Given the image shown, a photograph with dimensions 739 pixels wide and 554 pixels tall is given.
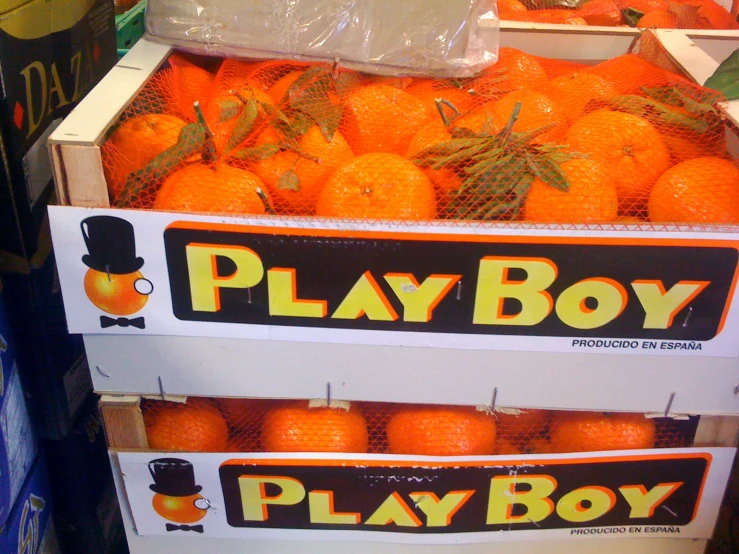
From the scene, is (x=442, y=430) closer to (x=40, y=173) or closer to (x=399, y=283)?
(x=399, y=283)

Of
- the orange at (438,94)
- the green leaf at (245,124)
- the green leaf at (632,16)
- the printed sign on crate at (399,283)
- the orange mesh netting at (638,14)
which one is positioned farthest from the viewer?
the green leaf at (632,16)

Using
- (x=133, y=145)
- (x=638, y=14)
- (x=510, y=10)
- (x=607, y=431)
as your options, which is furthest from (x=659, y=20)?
(x=133, y=145)

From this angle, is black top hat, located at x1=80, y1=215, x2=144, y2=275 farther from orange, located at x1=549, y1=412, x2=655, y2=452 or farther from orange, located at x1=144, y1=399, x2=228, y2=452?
orange, located at x1=549, y1=412, x2=655, y2=452

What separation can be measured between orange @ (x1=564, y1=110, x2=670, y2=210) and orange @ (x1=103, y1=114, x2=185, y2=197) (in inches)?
23.0

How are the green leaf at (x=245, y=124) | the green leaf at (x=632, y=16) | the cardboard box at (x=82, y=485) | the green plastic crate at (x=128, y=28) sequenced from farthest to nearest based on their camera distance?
the green leaf at (x=632, y=16) < the green plastic crate at (x=128, y=28) < the cardboard box at (x=82, y=485) < the green leaf at (x=245, y=124)

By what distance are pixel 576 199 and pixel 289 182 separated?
0.38m

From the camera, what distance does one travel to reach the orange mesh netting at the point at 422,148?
0.87m

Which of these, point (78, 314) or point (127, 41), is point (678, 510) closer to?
point (78, 314)

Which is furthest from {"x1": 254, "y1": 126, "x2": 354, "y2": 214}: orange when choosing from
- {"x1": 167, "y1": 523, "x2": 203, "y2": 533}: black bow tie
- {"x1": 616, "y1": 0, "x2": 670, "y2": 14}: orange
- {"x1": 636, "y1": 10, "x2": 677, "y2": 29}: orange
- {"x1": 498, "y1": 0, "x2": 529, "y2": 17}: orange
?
{"x1": 616, "y1": 0, "x2": 670, "y2": 14}: orange

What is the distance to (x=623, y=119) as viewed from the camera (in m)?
0.97

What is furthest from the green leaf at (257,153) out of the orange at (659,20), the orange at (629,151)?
the orange at (659,20)

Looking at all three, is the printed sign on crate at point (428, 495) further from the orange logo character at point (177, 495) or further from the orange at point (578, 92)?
the orange at point (578, 92)

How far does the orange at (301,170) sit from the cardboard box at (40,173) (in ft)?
1.24

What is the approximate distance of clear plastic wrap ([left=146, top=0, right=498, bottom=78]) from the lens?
107 centimetres
